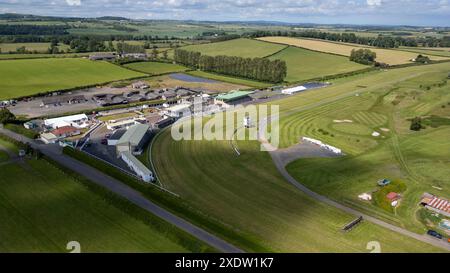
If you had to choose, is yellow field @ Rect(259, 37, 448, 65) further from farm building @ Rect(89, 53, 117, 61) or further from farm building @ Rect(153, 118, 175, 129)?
farm building @ Rect(153, 118, 175, 129)

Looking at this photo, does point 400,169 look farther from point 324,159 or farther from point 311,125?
point 311,125

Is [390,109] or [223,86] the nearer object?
[390,109]

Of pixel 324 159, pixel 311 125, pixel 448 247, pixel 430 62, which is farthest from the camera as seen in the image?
pixel 430 62

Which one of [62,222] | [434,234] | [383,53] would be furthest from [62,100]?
[383,53]

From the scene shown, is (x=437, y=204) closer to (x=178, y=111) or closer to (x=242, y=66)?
(x=178, y=111)

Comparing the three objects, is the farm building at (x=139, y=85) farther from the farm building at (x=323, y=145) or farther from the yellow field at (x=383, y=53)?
the yellow field at (x=383, y=53)
